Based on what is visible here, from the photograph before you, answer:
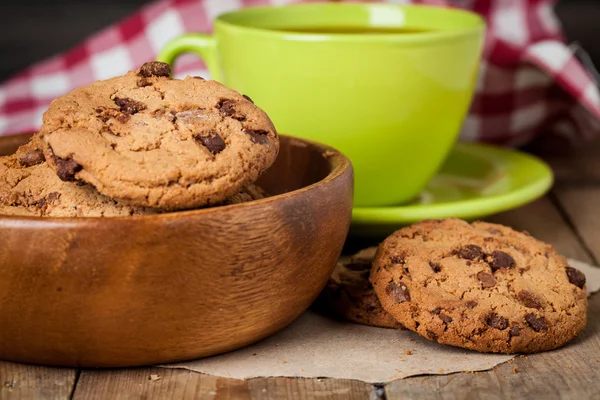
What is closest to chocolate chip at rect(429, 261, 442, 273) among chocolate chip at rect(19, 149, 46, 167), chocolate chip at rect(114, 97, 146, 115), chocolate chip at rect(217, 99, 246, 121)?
chocolate chip at rect(217, 99, 246, 121)

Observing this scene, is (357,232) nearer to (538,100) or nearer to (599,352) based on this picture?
(599,352)

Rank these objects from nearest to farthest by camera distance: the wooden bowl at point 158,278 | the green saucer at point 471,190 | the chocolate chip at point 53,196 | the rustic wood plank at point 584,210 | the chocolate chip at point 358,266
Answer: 1. the wooden bowl at point 158,278
2. the chocolate chip at point 53,196
3. the chocolate chip at point 358,266
4. the green saucer at point 471,190
5. the rustic wood plank at point 584,210

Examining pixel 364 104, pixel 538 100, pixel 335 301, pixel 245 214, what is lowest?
pixel 538 100

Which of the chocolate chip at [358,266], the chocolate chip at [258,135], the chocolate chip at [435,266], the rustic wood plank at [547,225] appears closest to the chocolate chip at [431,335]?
the chocolate chip at [435,266]

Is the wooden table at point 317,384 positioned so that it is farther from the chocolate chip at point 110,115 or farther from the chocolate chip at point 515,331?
the chocolate chip at point 110,115

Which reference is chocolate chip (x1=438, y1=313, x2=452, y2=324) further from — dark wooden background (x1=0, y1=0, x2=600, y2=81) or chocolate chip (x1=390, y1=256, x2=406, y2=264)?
dark wooden background (x1=0, y1=0, x2=600, y2=81)

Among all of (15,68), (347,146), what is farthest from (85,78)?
(347,146)
